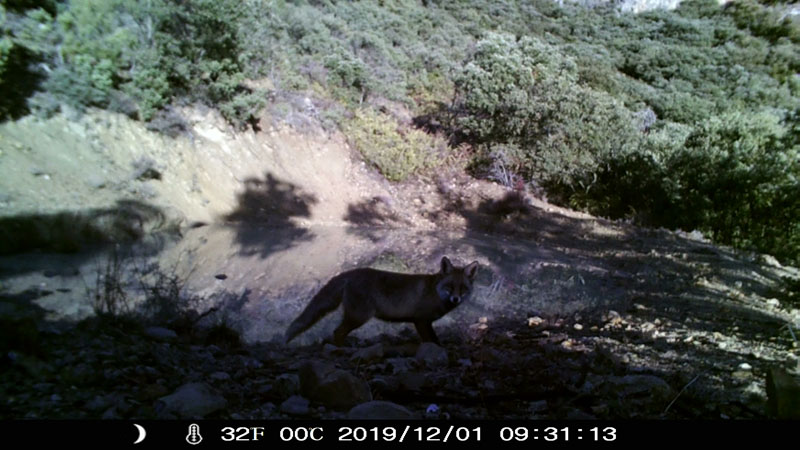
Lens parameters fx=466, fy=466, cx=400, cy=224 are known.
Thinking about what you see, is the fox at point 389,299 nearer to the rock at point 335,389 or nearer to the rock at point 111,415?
the rock at point 335,389

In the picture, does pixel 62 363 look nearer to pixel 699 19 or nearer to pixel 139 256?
pixel 139 256

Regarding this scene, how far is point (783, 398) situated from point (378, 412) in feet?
7.79

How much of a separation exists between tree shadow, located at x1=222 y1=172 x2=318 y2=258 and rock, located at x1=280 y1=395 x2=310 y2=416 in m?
5.43

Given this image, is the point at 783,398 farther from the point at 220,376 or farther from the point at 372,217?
the point at 372,217

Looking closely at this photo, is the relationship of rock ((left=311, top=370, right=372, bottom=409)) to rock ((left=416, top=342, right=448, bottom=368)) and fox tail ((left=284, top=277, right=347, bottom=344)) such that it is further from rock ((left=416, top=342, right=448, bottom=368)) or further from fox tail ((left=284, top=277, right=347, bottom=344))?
fox tail ((left=284, top=277, right=347, bottom=344))

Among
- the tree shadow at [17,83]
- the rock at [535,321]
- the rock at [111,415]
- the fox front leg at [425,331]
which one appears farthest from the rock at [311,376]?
the tree shadow at [17,83]

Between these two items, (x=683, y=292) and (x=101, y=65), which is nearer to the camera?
(x=683, y=292)

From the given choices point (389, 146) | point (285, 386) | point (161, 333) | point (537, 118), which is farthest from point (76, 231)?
point (537, 118)

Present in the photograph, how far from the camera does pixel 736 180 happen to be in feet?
43.9

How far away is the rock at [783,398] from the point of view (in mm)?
2689

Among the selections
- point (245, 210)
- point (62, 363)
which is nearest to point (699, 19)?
point (245, 210)

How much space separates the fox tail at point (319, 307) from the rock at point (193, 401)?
1998 mm

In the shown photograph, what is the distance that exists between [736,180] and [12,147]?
1761 cm

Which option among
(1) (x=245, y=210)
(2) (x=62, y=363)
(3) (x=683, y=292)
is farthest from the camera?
(1) (x=245, y=210)
